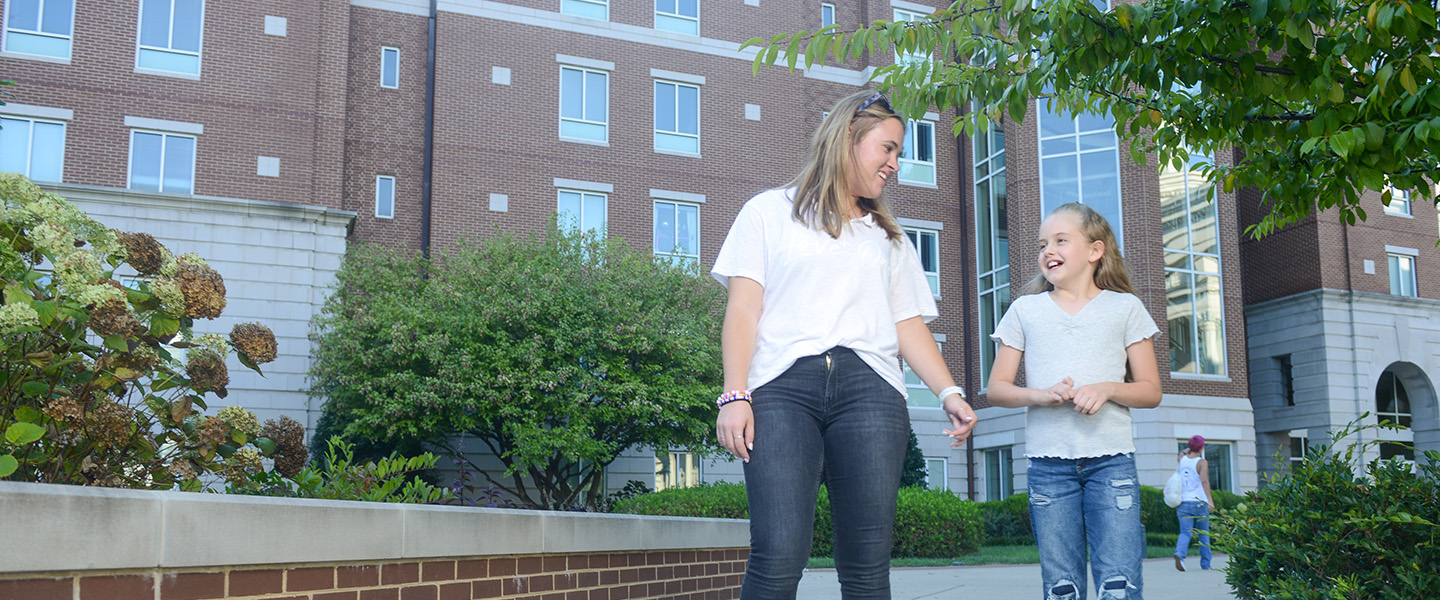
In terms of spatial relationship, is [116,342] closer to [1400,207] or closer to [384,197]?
[384,197]

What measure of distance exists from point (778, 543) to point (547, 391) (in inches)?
712

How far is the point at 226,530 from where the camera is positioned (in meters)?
2.82

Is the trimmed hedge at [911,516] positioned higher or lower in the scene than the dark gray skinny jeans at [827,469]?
lower

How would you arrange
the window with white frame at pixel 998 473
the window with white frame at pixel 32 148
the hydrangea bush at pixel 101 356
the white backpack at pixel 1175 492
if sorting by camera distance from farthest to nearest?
1. the window with white frame at pixel 998 473
2. the window with white frame at pixel 32 148
3. the white backpack at pixel 1175 492
4. the hydrangea bush at pixel 101 356

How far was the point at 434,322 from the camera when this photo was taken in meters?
20.3

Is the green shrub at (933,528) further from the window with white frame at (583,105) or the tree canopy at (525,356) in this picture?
the window with white frame at (583,105)

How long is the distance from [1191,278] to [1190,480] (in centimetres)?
1453

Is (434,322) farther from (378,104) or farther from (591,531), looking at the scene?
(591,531)

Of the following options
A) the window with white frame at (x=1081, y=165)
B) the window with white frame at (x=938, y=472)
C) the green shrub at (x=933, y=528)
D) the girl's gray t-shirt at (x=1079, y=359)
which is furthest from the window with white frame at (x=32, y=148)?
the girl's gray t-shirt at (x=1079, y=359)

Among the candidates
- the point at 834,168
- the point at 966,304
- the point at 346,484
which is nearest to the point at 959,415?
the point at 834,168

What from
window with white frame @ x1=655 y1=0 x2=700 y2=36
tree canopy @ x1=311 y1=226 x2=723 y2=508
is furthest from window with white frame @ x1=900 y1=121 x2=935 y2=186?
tree canopy @ x1=311 y1=226 x2=723 y2=508

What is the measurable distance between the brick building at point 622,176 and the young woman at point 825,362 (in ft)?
62.6

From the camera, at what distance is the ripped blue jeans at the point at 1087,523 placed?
3.88 m

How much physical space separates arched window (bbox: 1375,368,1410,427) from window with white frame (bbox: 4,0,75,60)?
112ft
